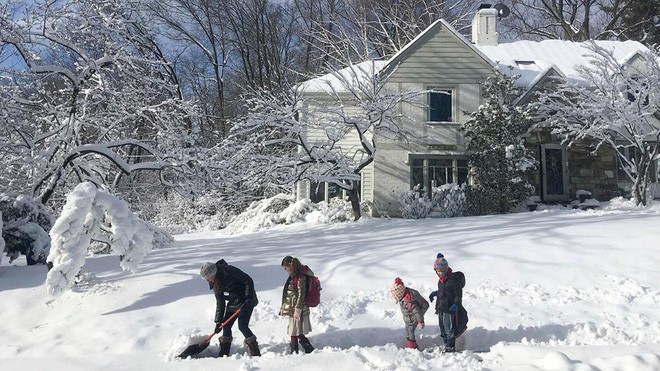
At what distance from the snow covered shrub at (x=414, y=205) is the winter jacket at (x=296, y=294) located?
36.0 ft

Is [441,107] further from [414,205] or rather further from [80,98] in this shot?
[80,98]

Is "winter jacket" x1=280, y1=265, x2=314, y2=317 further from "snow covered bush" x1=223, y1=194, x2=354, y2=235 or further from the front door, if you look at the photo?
the front door

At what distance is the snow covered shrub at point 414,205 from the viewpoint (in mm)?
17766

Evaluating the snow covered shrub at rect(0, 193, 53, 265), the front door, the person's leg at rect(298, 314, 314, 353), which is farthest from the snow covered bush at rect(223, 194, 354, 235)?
the person's leg at rect(298, 314, 314, 353)

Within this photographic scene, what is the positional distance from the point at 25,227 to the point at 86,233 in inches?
110

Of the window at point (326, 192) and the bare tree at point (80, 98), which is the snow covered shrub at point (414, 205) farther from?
the bare tree at point (80, 98)

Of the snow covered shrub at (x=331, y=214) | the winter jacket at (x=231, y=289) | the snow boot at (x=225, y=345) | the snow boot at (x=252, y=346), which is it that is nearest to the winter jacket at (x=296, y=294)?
the winter jacket at (x=231, y=289)

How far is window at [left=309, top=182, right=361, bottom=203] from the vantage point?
20625 mm

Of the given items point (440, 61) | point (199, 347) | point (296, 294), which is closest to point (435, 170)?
point (440, 61)

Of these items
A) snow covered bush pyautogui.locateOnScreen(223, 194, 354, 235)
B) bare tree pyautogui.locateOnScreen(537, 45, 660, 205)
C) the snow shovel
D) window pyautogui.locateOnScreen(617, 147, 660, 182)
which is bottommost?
the snow shovel

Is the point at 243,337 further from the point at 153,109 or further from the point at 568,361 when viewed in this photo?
the point at 153,109

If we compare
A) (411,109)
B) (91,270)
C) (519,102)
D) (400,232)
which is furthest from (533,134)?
(91,270)

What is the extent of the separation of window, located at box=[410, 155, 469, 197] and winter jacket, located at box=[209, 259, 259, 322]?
44.5ft

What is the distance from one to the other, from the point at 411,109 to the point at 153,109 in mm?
9827
